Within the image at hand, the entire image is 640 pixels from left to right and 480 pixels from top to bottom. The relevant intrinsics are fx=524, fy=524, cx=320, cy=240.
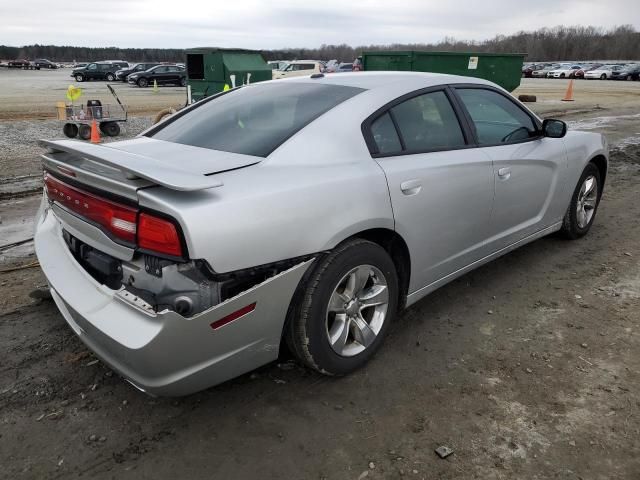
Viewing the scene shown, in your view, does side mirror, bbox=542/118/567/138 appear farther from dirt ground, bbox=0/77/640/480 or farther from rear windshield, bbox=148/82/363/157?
rear windshield, bbox=148/82/363/157

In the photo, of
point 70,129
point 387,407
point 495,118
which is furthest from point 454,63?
point 387,407

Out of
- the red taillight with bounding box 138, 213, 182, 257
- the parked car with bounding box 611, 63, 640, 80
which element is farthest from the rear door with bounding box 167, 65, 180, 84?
the parked car with bounding box 611, 63, 640, 80

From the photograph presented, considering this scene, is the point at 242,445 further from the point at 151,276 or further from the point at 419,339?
the point at 419,339

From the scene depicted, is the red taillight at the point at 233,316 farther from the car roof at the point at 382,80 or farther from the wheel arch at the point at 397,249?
the car roof at the point at 382,80

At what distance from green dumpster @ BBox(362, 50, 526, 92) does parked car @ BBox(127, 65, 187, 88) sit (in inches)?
893

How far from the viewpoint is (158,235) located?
Result: 2066 mm

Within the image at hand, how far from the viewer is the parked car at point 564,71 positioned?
50994 mm

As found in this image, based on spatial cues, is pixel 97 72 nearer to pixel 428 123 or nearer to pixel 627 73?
Answer: pixel 428 123

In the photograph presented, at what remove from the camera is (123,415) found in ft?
8.26

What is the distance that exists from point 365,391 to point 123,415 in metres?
1.20

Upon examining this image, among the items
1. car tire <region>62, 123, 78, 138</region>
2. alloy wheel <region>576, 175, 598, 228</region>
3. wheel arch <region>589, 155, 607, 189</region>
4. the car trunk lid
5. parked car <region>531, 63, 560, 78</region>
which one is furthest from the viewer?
parked car <region>531, 63, 560, 78</region>

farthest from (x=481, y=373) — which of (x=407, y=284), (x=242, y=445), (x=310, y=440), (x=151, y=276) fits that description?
(x=151, y=276)

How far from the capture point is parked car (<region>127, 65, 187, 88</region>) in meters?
33.5

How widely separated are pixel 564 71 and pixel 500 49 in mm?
49113
